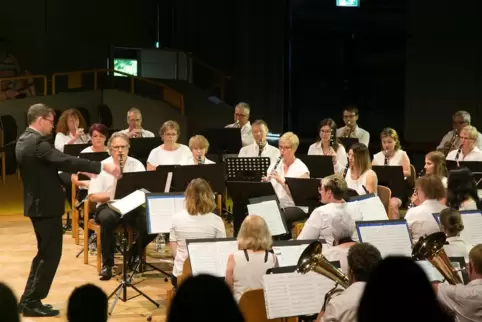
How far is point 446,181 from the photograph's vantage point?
7.69 m

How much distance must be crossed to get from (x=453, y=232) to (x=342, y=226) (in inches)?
31.1

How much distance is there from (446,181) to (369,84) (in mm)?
7207

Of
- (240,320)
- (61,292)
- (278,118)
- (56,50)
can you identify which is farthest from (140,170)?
(56,50)

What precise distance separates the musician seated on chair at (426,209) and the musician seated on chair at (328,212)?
0.54 m

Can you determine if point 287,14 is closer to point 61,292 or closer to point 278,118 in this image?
Result: point 278,118

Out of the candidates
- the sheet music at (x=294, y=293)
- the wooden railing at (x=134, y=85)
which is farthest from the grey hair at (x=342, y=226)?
the wooden railing at (x=134, y=85)

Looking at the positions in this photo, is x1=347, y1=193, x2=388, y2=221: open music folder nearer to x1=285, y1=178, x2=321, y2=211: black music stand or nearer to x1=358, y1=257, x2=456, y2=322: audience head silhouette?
x1=285, y1=178, x2=321, y2=211: black music stand

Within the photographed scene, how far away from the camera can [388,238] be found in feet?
19.0

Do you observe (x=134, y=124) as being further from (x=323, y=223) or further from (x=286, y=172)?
(x=323, y=223)

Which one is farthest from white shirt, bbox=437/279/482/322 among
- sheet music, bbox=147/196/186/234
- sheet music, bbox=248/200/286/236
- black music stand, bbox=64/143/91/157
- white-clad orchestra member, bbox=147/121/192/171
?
black music stand, bbox=64/143/91/157

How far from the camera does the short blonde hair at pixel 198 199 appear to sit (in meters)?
6.38

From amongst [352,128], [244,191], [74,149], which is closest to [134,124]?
[74,149]

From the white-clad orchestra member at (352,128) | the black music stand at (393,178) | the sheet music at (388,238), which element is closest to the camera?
the sheet music at (388,238)

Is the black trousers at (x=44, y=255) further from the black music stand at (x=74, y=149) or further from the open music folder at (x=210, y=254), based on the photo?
the black music stand at (x=74, y=149)
